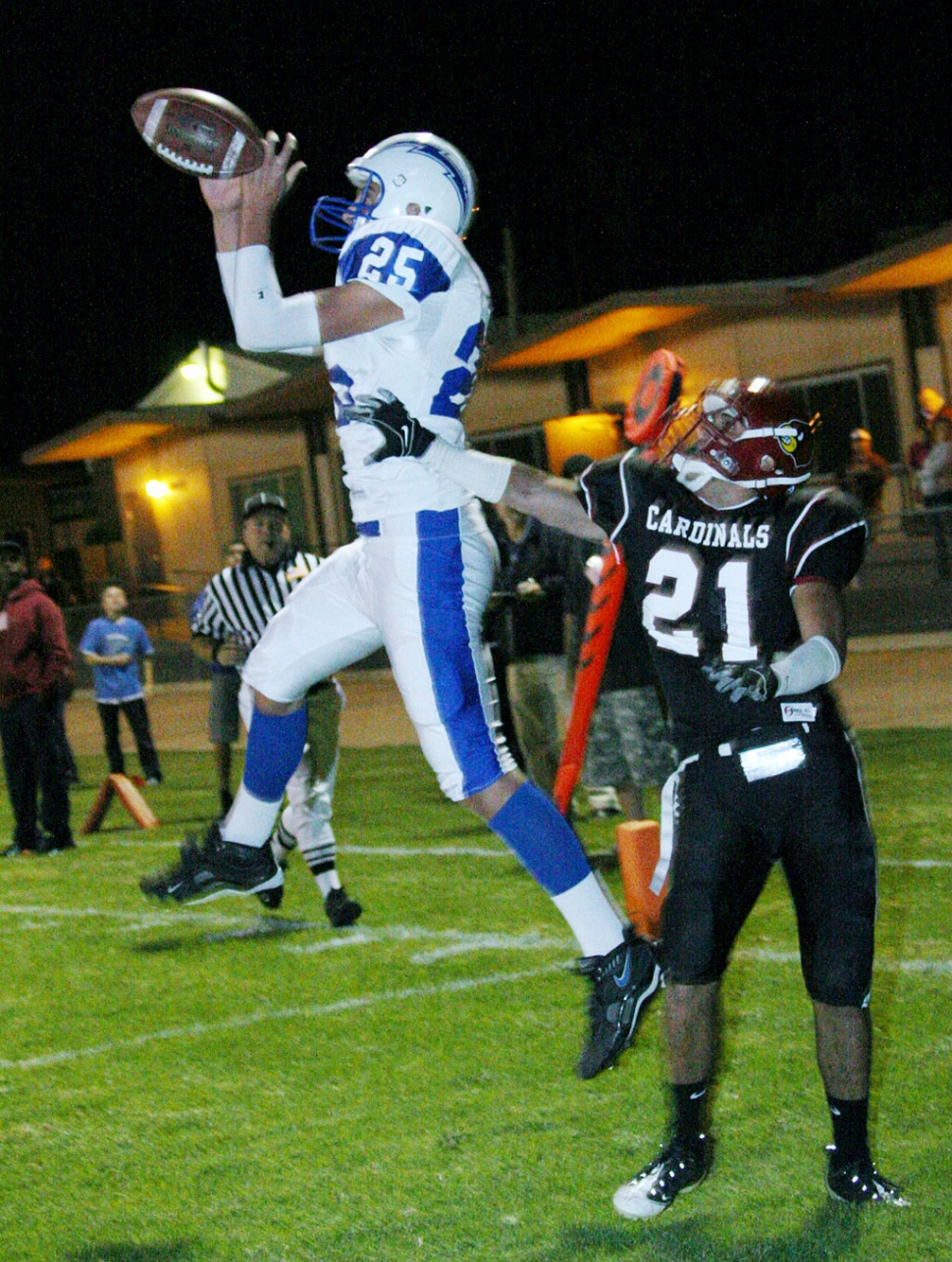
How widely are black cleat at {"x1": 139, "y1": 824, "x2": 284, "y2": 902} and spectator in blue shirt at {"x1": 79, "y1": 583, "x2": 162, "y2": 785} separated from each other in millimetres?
9165

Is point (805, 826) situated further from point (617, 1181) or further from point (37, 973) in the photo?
point (37, 973)

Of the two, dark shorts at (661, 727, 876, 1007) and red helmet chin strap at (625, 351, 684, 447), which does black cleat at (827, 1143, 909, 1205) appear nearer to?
dark shorts at (661, 727, 876, 1007)

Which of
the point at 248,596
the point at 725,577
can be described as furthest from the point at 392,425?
the point at 248,596

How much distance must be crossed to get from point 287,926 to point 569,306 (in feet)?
110

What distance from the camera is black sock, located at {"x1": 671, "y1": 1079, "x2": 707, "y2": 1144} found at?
368cm

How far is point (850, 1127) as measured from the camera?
3.60 m

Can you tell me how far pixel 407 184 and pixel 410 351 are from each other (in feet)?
1.49

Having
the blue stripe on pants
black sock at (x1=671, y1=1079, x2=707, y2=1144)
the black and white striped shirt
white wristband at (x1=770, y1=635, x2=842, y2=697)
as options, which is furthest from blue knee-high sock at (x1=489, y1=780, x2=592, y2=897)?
the black and white striped shirt

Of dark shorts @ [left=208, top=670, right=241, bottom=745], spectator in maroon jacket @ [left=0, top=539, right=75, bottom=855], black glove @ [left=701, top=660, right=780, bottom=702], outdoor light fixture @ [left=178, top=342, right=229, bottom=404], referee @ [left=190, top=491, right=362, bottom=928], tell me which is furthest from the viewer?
outdoor light fixture @ [left=178, top=342, right=229, bottom=404]

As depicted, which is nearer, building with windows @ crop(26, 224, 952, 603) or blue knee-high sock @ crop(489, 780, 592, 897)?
blue knee-high sock @ crop(489, 780, 592, 897)

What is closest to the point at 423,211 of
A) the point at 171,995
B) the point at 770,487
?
the point at 770,487

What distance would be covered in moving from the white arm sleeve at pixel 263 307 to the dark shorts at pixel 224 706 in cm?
709

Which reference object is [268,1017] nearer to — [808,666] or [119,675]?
[808,666]

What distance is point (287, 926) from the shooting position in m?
7.29
